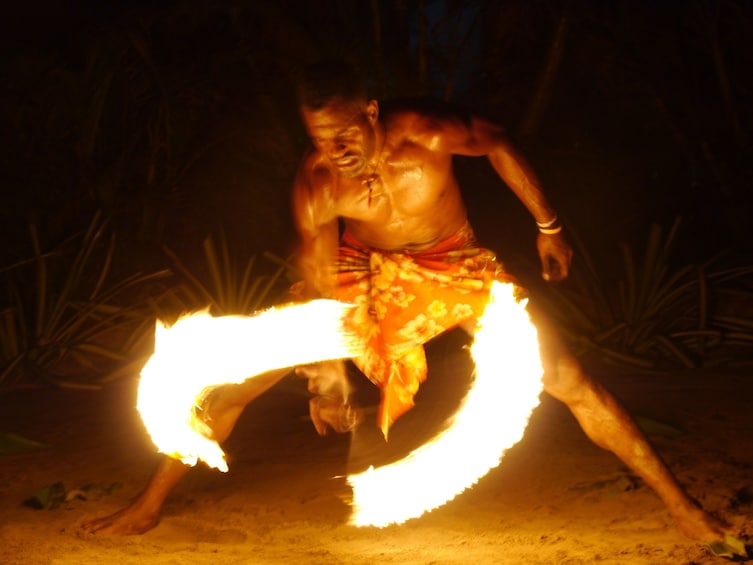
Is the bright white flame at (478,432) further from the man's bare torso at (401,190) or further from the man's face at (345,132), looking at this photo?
the man's face at (345,132)

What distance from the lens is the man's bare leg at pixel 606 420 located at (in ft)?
10.6

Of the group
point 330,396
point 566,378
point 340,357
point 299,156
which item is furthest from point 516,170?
point 299,156

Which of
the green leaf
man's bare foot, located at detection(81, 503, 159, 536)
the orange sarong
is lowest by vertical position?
the green leaf

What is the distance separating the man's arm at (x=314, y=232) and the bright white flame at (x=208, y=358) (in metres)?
0.15

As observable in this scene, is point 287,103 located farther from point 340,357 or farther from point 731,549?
point 731,549

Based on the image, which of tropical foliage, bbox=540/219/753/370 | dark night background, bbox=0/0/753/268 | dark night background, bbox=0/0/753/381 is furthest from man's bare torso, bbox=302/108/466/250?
dark night background, bbox=0/0/753/268

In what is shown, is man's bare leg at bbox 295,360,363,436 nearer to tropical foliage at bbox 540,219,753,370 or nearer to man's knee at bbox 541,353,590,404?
man's knee at bbox 541,353,590,404

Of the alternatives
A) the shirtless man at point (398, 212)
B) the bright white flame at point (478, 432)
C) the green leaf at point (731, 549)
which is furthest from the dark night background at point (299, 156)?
the green leaf at point (731, 549)

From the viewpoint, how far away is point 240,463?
4238 millimetres

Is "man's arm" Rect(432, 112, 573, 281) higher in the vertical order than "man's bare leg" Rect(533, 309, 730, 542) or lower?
higher

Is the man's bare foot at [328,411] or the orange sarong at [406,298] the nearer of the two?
the orange sarong at [406,298]

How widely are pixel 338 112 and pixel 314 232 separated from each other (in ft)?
1.69

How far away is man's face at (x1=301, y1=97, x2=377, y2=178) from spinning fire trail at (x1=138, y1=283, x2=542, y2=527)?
0.53 metres

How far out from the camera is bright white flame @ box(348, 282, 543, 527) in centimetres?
331
